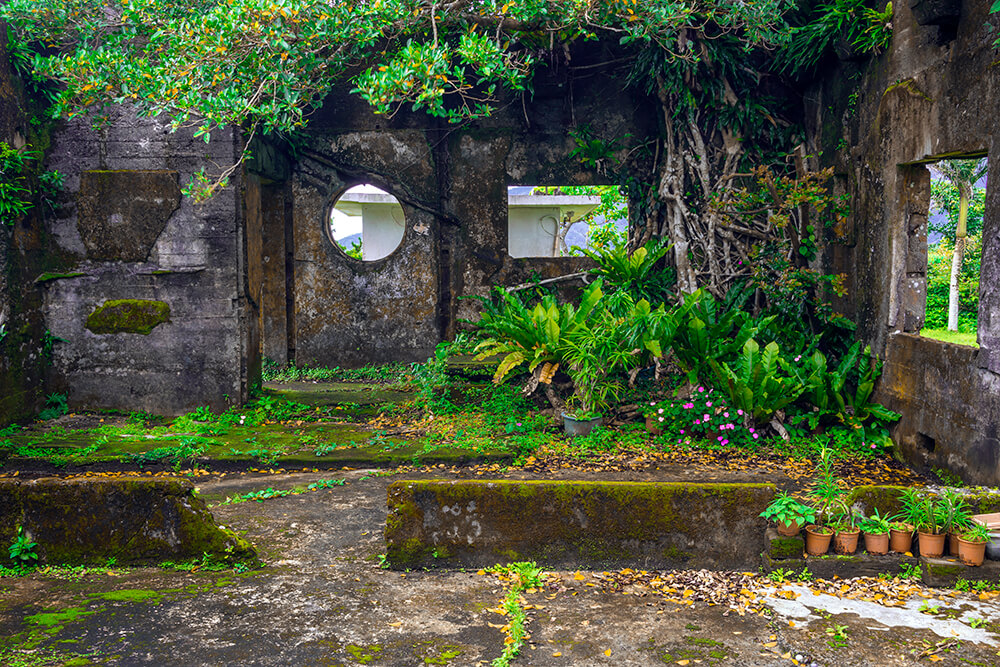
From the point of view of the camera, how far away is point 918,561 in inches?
170

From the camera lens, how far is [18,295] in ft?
24.6

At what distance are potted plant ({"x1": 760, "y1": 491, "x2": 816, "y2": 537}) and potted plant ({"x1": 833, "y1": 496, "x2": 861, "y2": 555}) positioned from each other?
0.17 meters

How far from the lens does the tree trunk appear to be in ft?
44.8

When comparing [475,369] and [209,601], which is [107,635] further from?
[475,369]

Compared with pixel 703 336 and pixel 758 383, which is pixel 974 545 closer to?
pixel 758 383

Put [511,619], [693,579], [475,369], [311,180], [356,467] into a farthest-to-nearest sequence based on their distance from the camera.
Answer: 1. [311,180]
2. [475,369]
3. [356,467]
4. [693,579]
5. [511,619]

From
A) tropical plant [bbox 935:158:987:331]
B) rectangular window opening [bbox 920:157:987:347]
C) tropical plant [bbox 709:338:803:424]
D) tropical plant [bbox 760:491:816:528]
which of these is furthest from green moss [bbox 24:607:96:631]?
rectangular window opening [bbox 920:157:987:347]

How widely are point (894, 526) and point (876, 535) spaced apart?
133 mm

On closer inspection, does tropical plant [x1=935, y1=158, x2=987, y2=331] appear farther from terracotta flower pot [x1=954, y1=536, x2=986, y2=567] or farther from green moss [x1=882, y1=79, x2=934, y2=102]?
terracotta flower pot [x1=954, y1=536, x2=986, y2=567]

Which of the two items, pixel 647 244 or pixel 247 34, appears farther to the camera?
pixel 647 244

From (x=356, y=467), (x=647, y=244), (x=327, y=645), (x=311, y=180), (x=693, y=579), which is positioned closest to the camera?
(x=327, y=645)

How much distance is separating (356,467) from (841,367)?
4497mm

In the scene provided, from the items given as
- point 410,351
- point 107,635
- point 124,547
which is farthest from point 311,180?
point 107,635

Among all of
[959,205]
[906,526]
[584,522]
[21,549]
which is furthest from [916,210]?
[959,205]
